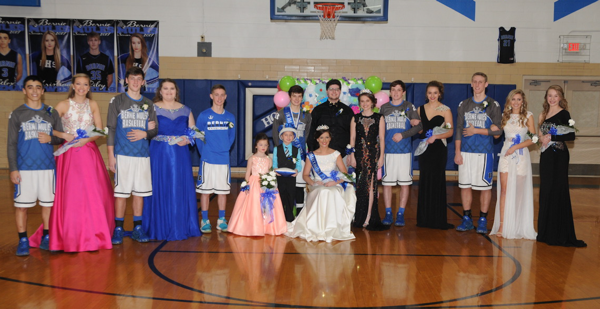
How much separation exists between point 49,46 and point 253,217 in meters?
8.25

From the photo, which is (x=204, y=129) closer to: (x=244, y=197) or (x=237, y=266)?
(x=244, y=197)

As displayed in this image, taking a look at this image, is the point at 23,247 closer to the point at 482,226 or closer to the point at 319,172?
the point at 319,172

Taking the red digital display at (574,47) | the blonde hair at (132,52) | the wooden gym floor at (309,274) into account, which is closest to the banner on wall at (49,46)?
the blonde hair at (132,52)

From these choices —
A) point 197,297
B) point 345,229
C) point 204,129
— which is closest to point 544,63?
point 345,229

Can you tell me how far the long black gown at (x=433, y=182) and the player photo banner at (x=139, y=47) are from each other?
7294 mm

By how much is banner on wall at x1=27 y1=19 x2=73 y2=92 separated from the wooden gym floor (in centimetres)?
643

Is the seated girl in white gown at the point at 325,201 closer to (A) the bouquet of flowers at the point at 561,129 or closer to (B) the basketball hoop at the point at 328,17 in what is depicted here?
(A) the bouquet of flowers at the point at 561,129

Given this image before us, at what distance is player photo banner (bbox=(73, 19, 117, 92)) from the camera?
11.5m

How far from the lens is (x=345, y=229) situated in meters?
5.89

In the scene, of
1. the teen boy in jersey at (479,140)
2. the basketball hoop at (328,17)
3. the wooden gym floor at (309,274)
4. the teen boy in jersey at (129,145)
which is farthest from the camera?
the basketball hoop at (328,17)

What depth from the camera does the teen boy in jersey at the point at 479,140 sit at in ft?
20.3

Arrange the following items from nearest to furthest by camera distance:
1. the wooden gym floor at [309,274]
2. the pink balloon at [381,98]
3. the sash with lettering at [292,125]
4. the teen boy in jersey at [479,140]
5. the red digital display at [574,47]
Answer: the wooden gym floor at [309,274] < the teen boy in jersey at [479,140] < the sash with lettering at [292,125] < the pink balloon at [381,98] < the red digital display at [574,47]

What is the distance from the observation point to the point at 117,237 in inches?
214

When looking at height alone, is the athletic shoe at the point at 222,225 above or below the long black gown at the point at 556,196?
below
